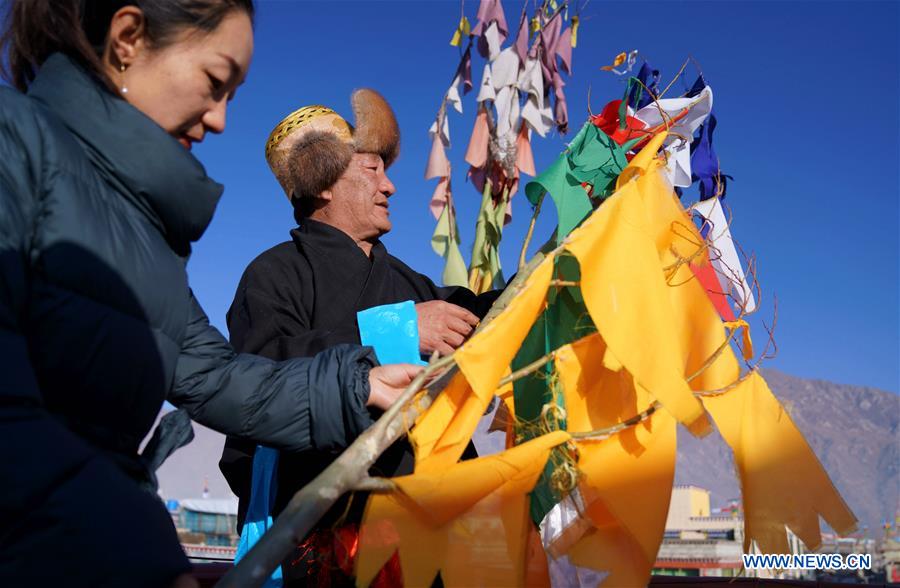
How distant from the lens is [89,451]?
3.06 ft

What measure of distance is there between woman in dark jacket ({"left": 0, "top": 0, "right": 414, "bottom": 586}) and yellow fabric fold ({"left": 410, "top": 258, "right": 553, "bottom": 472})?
33 centimetres

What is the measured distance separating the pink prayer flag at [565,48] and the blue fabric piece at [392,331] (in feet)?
9.53

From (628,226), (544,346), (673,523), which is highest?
(673,523)

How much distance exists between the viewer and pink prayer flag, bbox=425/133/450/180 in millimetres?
4703

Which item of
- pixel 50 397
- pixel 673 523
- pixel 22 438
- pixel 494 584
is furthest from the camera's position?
pixel 673 523

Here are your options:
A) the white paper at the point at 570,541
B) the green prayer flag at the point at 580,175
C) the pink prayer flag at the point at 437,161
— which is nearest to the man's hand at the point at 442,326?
the green prayer flag at the point at 580,175

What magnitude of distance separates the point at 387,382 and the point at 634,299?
48cm

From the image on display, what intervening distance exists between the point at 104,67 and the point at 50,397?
0.49m

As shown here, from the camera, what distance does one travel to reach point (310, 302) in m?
2.22

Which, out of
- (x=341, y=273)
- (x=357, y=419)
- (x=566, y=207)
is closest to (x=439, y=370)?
(x=357, y=419)

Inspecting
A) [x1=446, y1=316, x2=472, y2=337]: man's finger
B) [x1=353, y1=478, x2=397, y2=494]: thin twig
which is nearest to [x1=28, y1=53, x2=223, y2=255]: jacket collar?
[x1=353, y1=478, x2=397, y2=494]: thin twig

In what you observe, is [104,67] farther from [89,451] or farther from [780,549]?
[780,549]

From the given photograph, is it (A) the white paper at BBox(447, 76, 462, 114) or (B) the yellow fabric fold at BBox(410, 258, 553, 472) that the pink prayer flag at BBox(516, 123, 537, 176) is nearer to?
(A) the white paper at BBox(447, 76, 462, 114)

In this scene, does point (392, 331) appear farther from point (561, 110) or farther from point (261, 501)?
point (561, 110)
